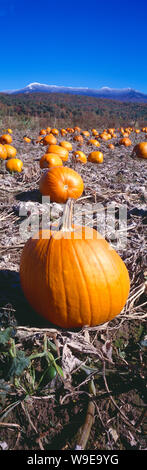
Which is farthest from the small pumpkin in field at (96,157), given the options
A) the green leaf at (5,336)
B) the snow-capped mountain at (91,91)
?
the snow-capped mountain at (91,91)

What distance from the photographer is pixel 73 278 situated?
1.99 metres

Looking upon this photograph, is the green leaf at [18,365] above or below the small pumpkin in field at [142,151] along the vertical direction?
below

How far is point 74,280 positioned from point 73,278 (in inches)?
0.6

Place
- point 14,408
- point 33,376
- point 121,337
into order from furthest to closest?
1. point 121,337
2. point 33,376
3. point 14,408

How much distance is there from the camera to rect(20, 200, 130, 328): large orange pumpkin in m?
2.00

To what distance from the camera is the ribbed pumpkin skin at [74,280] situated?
2004 millimetres

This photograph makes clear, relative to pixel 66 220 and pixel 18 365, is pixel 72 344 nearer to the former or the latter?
pixel 18 365

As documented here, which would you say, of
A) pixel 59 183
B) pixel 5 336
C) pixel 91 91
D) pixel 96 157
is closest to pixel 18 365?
pixel 5 336

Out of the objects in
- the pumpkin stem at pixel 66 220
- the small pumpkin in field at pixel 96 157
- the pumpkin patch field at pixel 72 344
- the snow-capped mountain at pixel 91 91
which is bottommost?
the pumpkin patch field at pixel 72 344

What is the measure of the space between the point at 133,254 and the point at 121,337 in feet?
3.60

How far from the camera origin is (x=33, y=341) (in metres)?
2.06

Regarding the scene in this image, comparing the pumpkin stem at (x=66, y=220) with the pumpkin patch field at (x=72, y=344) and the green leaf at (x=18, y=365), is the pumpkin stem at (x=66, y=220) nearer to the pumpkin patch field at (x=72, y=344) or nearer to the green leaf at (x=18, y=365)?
the pumpkin patch field at (x=72, y=344)

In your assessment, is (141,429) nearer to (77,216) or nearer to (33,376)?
(33,376)

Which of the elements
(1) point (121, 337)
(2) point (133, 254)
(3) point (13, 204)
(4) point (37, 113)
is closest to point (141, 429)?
(1) point (121, 337)
